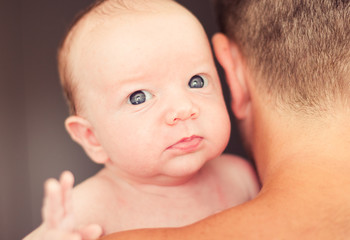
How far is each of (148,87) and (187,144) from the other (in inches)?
5.5

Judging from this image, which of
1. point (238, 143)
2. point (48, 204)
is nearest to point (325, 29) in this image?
point (48, 204)

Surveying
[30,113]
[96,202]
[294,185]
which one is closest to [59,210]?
[96,202]

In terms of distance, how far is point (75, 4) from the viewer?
5.32 feet

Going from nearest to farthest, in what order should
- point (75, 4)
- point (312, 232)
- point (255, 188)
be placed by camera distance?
point (312, 232) < point (255, 188) < point (75, 4)

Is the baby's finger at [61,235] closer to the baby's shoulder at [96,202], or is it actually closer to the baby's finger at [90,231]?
the baby's finger at [90,231]

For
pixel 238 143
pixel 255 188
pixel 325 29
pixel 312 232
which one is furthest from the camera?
pixel 238 143

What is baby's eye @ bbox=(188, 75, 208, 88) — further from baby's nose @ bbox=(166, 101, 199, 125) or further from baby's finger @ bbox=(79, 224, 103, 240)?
baby's finger @ bbox=(79, 224, 103, 240)

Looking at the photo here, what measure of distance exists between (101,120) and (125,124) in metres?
0.06

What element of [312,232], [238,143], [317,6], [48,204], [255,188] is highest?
[317,6]

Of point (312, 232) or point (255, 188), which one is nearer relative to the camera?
point (312, 232)

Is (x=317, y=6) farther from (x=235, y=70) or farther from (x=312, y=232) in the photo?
(x=312, y=232)

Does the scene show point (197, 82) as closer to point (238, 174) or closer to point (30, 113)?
point (238, 174)

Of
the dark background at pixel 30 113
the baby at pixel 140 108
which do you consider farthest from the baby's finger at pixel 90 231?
the dark background at pixel 30 113

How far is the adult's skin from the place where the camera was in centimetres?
65
